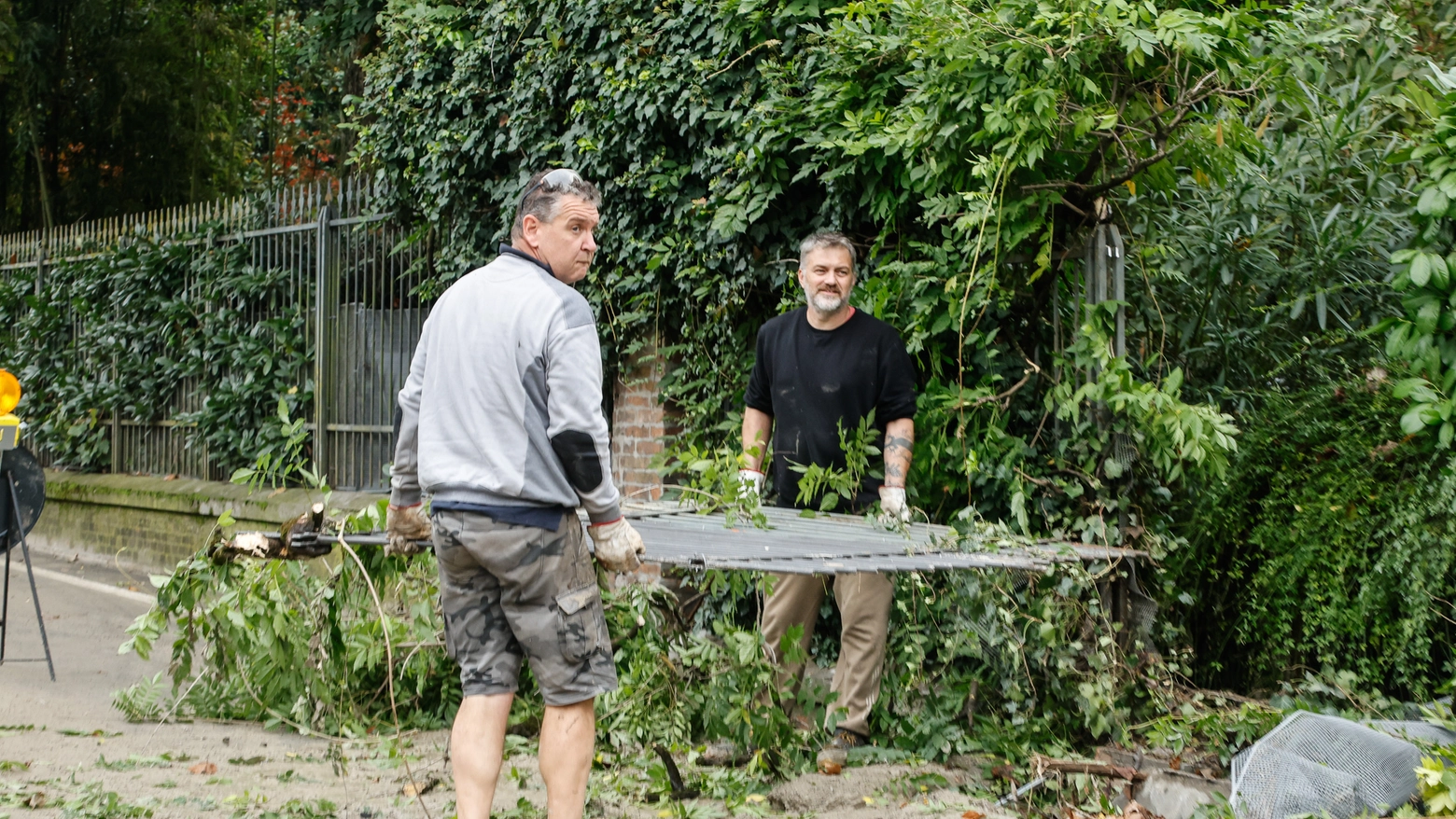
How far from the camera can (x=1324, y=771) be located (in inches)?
137

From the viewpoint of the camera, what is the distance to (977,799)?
4.08 metres

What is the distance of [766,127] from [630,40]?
1.32 metres

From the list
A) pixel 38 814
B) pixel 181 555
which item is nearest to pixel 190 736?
pixel 38 814

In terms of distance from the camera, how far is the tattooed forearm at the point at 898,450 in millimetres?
4918

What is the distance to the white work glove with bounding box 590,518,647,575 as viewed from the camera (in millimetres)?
3555

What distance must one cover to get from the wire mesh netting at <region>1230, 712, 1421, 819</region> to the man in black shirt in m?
1.54

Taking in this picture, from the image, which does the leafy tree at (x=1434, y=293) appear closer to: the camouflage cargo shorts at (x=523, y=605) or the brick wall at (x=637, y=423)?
the camouflage cargo shorts at (x=523, y=605)

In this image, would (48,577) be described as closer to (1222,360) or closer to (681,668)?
(681,668)

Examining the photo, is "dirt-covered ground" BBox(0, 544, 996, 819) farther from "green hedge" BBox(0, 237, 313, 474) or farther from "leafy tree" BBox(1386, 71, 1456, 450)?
"green hedge" BBox(0, 237, 313, 474)

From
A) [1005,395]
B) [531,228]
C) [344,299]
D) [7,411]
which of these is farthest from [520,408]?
[344,299]

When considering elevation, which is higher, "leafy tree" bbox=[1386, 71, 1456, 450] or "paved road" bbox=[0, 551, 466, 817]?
"leafy tree" bbox=[1386, 71, 1456, 450]

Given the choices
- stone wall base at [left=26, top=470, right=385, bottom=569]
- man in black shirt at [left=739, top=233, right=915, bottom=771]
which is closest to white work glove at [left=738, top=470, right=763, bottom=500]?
man in black shirt at [left=739, top=233, right=915, bottom=771]

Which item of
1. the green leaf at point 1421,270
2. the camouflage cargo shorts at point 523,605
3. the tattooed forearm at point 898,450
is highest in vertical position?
the green leaf at point 1421,270

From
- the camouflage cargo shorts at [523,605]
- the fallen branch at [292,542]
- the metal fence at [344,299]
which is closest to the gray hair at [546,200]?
the camouflage cargo shorts at [523,605]
